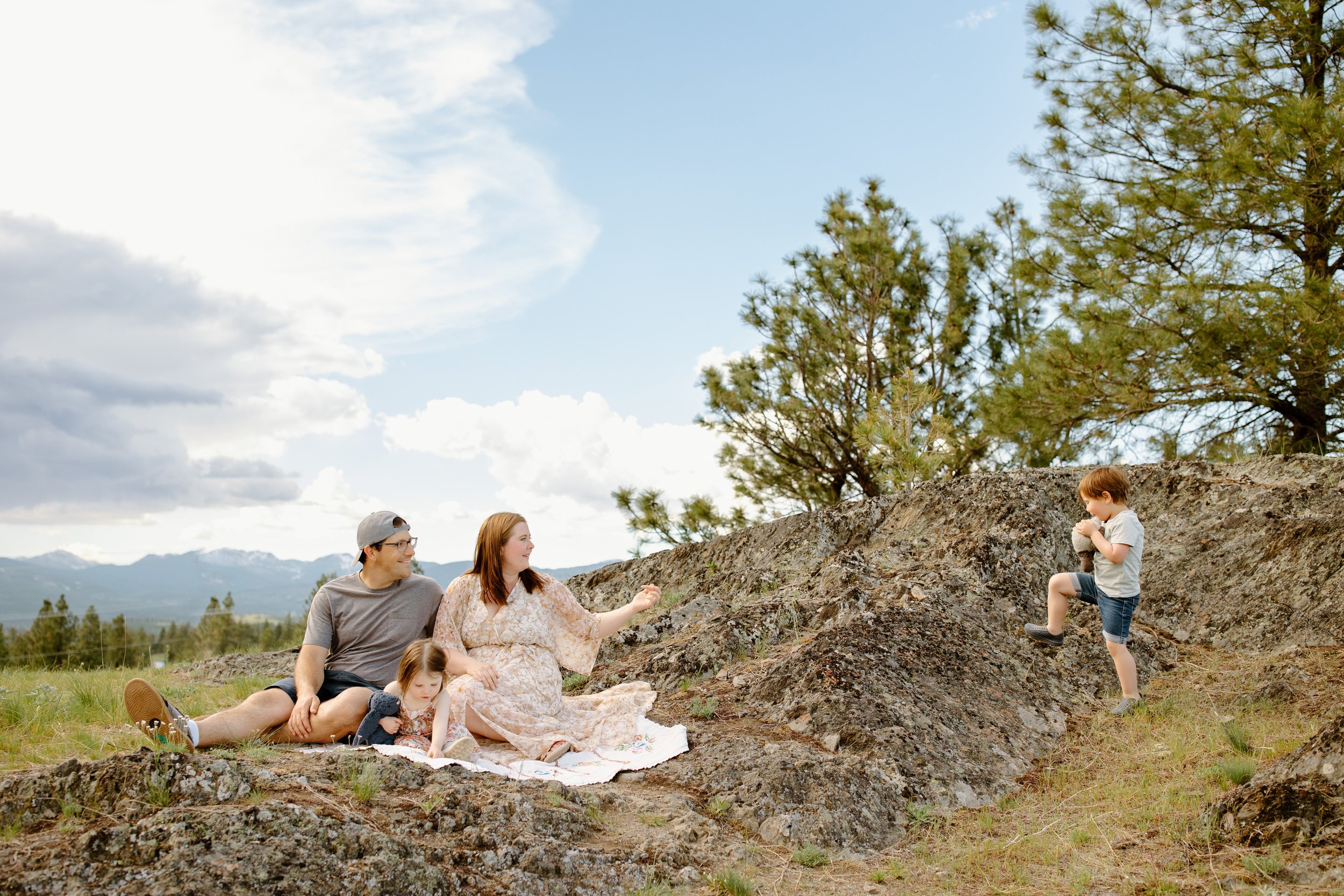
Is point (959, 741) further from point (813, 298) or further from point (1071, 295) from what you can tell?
point (813, 298)

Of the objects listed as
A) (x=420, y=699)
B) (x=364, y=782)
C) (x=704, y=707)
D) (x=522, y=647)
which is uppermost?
(x=522, y=647)

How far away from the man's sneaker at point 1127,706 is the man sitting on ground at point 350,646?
12.5 feet

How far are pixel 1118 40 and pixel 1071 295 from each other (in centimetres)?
314

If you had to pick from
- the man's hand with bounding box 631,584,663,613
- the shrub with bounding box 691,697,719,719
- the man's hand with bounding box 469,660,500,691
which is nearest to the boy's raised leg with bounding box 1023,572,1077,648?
the shrub with bounding box 691,697,719,719

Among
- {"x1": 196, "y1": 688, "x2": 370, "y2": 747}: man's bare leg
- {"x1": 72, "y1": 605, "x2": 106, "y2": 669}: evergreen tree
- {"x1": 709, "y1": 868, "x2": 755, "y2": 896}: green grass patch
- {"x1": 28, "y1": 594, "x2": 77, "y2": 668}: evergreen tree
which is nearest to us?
{"x1": 709, "y1": 868, "x2": 755, "y2": 896}: green grass patch

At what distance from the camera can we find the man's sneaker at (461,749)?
3740 mm

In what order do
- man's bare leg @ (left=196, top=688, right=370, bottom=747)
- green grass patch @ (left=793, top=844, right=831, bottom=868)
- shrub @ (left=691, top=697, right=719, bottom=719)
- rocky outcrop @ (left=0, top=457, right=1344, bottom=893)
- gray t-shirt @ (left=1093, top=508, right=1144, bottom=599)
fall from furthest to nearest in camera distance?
gray t-shirt @ (left=1093, top=508, right=1144, bottom=599)
shrub @ (left=691, top=697, right=719, bottom=719)
man's bare leg @ (left=196, top=688, right=370, bottom=747)
green grass patch @ (left=793, top=844, right=831, bottom=868)
rocky outcrop @ (left=0, top=457, right=1344, bottom=893)

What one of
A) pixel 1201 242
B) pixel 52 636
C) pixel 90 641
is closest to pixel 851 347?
pixel 1201 242

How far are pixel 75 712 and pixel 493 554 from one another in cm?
271

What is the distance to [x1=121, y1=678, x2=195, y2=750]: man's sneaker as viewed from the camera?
3.60 metres

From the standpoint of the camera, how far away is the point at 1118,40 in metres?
10.6

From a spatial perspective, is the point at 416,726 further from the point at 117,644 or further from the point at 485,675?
the point at 117,644

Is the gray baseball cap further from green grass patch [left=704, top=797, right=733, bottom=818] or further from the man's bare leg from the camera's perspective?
green grass patch [left=704, top=797, right=733, bottom=818]

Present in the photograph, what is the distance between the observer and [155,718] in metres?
3.67
